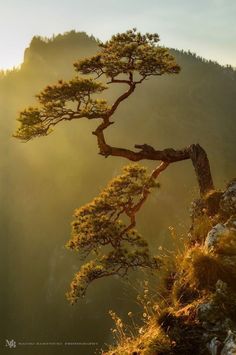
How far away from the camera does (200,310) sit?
6.47 metres

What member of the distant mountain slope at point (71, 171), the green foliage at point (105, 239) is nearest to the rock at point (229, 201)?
the green foliage at point (105, 239)

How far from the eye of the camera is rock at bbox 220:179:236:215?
9250 millimetres

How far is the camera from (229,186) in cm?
995

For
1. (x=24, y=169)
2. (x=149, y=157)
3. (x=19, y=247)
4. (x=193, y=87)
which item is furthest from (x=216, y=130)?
(x=149, y=157)

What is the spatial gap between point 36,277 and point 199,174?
11004cm

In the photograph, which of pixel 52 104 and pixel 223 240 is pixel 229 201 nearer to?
pixel 223 240

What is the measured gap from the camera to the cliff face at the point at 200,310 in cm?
606

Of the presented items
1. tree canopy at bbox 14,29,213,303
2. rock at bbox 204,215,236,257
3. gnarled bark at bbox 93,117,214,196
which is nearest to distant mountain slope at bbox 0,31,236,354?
gnarled bark at bbox 93,117,214,196

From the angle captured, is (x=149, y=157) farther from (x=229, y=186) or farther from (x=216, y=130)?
(x=216, y=130)

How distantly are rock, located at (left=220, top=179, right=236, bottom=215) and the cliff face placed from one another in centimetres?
83

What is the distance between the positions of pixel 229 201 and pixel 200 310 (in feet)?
11.2

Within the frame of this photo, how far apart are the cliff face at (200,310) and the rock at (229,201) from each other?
83 cm

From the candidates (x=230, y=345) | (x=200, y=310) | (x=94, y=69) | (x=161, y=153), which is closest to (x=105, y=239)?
(x=161, y=153)

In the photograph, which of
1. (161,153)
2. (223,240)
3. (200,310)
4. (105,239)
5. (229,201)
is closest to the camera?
(200,310)
